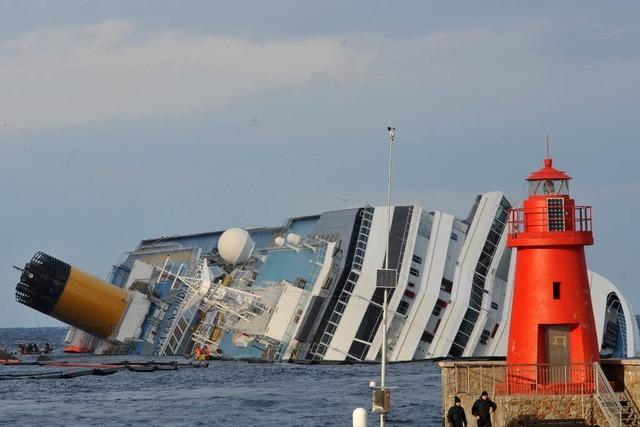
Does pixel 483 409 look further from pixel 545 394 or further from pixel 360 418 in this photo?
pixel 360 418

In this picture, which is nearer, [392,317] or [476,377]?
[476,377]

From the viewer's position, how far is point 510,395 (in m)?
37.1

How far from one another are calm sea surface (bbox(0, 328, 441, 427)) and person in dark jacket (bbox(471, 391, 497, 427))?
13.1 meters

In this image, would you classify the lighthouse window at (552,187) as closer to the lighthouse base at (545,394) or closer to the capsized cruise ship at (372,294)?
the lighthouse base at (545,394)

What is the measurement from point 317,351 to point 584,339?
42.3 metres

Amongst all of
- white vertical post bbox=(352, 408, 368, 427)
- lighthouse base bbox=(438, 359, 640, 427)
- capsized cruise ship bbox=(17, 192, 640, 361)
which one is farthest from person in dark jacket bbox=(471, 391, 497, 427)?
capsized cruise ship bbox=(17, 192, 640, 361)

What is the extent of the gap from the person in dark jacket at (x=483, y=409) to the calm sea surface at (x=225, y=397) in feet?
42.8

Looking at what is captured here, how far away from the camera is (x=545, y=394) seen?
37.1m

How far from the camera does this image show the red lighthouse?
3769cm

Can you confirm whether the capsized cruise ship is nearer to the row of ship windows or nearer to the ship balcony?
the row of ship windows

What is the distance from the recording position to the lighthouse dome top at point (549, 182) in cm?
3806

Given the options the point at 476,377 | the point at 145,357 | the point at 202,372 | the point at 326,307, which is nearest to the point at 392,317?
the point at 326,307

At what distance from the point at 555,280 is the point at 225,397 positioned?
25532 mm

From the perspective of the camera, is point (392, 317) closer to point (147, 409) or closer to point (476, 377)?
point (147, 409)
